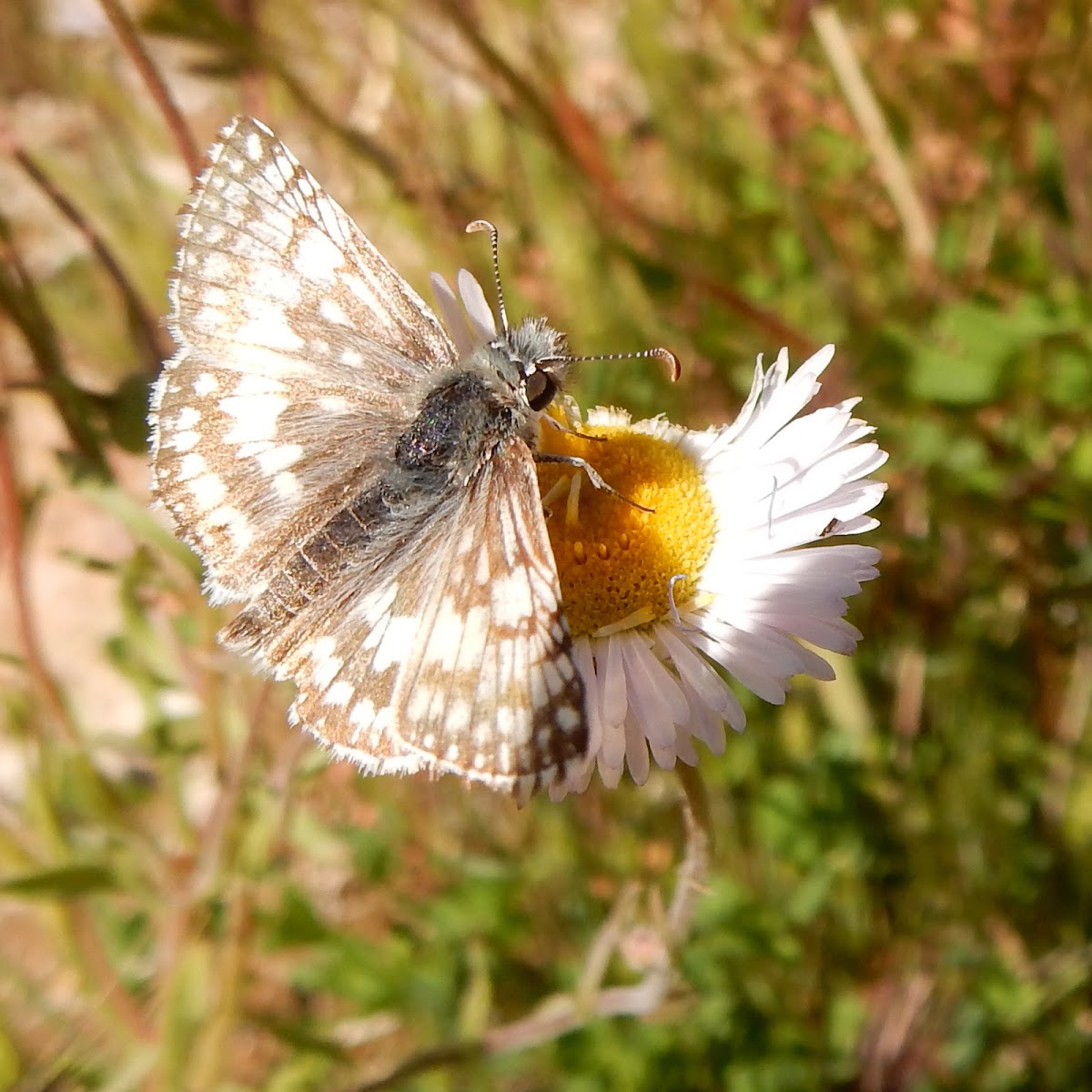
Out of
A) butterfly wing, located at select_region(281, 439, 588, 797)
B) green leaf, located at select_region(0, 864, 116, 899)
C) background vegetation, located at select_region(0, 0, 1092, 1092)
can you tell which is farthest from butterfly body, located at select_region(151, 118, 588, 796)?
green leaf, located at select_region(0, 864, 116, 899)

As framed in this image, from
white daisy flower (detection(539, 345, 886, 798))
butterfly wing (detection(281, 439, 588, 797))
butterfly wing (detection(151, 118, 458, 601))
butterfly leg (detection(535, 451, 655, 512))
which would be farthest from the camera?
butterfly wing (detection(151, 118, 458, 601))

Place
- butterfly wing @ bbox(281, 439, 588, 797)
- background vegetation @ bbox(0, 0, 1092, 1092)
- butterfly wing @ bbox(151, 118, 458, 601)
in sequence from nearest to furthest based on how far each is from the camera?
butterfly wing @ bbox(281, 439, 588, 797) < butterfly wing @ bbox(151, 118, 458, 601) < background vegetation @ bbox(0, 0, 1092, 1092)

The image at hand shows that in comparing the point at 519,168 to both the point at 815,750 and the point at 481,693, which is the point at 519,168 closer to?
the point at 815,750

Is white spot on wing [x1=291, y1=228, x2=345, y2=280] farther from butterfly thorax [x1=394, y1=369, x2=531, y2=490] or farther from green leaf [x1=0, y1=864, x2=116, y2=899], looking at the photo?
green leaf [x1=0, y1=864, x2=116, y2=899]

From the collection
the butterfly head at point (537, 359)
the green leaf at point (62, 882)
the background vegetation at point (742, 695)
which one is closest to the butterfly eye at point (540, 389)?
the butterfly head at point (537, 359)

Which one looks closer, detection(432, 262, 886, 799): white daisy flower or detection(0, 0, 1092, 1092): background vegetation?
detection(432, 262, 886, 799): white daisy flower

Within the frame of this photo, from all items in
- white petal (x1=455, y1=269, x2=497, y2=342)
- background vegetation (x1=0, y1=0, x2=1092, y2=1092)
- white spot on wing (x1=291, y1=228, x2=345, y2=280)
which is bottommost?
background vegetation (x1=0, y1=0, x2=1092, y2=1092)

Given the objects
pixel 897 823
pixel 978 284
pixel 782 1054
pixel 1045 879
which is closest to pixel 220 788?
pixel 782 1054
